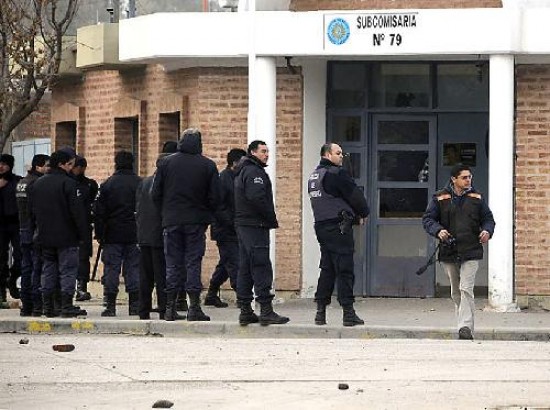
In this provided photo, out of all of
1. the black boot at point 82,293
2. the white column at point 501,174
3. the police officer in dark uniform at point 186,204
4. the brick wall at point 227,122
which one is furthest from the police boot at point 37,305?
the white column at point 501,174

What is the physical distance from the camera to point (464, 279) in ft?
59.5

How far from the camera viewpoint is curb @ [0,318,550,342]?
742 inches

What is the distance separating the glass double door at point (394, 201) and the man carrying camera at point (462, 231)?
527cm

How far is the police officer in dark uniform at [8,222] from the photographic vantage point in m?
22.2

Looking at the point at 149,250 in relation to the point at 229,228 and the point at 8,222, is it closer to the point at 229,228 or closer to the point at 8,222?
the point at 229,228

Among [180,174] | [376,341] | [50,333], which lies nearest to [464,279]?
[376,341]

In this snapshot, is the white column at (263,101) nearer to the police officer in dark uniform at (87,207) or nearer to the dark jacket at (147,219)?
the police officer in dark uniform at (87,207)

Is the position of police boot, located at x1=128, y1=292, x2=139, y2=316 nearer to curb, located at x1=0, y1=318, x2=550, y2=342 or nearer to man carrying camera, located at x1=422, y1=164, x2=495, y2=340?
curb, located at x1=0, y1=318, x2=550, y2=342

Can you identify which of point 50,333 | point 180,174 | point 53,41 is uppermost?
point 53,41

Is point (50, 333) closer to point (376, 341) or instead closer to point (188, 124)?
point (376, 341)

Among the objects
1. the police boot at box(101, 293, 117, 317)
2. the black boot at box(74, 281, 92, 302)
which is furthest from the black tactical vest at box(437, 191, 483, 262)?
the black boot at box(74, 281, 92, 302)

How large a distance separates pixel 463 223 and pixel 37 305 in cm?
521

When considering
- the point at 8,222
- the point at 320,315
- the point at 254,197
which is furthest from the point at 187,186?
the point at 8,222

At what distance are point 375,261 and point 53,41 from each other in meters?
5.03
